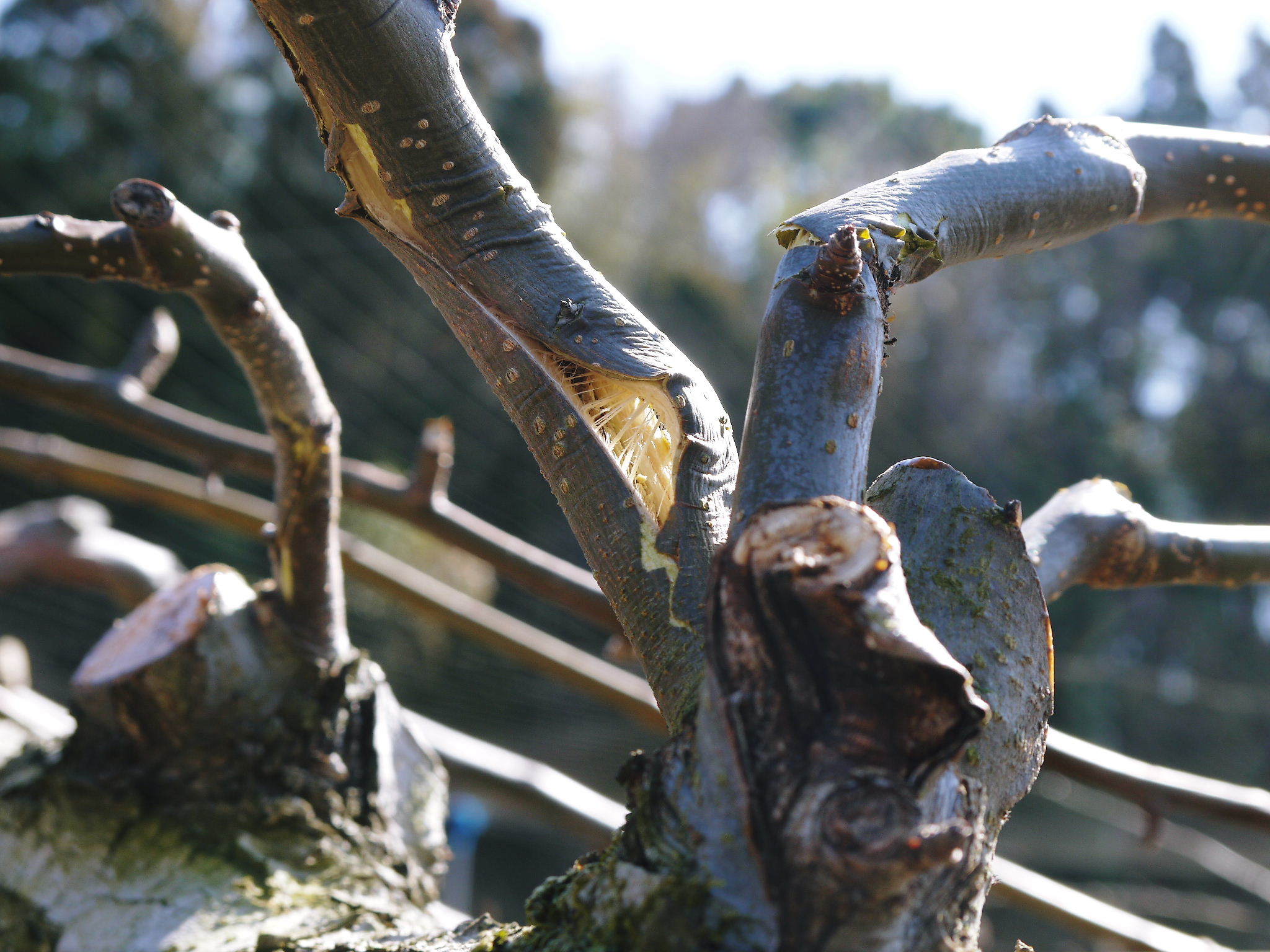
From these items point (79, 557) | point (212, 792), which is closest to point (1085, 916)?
point (212, 792)

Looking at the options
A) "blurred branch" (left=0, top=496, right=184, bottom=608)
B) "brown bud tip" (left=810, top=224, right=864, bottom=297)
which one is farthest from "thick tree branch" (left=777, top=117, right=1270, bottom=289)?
"blurred branch" (left=0, top=496, right=184, bottom=608)

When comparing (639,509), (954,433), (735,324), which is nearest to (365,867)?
(639,509)

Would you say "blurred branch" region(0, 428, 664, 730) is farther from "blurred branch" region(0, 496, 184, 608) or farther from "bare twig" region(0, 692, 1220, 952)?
"blurred branch" region(0, 496, 184, 608)

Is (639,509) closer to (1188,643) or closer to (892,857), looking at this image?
(892,857)

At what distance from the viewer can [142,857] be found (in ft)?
3.05

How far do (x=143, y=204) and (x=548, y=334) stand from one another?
1.20 feet

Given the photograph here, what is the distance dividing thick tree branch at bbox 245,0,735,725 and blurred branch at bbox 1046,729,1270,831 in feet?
3.23

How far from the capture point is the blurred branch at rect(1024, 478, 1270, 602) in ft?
3.02

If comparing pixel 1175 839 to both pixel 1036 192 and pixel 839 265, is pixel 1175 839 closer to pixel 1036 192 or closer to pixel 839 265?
pixel 1036 192

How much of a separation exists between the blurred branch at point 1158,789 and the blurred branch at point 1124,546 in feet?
1.53

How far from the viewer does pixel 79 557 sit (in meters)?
2.50

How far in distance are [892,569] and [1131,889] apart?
32.0ft

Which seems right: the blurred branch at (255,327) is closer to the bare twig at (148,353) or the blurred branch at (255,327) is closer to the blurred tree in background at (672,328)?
the bare twig at (148,353)

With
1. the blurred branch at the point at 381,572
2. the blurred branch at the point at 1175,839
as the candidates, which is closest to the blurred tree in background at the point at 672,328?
the blurred branch at the point at 1175,839
